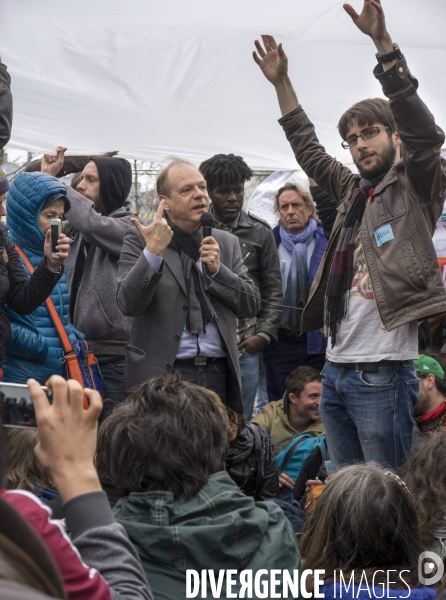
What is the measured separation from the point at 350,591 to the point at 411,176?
1931 millimetres

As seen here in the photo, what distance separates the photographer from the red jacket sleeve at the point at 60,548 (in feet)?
4.77

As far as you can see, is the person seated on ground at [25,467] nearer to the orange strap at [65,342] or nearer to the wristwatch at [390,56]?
the orange strap at [65,342]

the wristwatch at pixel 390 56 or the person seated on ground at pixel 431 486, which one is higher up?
the wristwatch at pixel 390 56

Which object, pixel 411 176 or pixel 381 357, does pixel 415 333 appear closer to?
pixel 381 357

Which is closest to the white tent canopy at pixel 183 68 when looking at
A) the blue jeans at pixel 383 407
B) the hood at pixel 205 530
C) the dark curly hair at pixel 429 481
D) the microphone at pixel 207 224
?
the microphone at pixel 207 224

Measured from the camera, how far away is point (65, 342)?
4492 millimetres

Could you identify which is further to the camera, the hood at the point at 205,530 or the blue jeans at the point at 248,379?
the blue jeans at the point at 248,379

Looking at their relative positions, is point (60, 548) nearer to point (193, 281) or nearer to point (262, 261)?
point (193, 281)

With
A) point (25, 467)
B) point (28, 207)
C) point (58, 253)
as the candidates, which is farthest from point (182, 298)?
point (25, 467)

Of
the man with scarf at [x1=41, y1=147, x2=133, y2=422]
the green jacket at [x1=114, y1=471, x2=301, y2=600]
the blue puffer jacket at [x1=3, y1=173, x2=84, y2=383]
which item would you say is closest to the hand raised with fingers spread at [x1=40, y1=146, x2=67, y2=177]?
the man with scarf at [x1=41, y1=147, x2=133, y2=422]

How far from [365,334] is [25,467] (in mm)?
1619

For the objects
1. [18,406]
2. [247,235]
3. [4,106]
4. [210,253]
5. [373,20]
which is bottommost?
[18,406]

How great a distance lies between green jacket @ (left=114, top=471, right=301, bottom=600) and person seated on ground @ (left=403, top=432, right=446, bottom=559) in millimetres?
903

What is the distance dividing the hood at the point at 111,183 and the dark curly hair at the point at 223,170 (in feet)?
2.48
